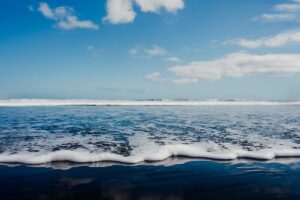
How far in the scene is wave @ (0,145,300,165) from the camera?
25.1 ft

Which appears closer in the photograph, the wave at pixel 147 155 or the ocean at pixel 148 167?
the ocean at pixel 148 167

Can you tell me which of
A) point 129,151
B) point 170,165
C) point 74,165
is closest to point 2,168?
point 74,165

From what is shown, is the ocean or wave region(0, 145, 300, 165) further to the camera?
wave region(0, 145, 300, 165)

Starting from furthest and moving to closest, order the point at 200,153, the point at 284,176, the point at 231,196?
1. the point at 200,153
2. the point at 284,176
3. the point at 231,196

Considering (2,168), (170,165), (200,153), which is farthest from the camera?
(200,153)

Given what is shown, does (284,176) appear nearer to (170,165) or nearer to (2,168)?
(170,165)

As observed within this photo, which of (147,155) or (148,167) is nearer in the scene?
(148,167)

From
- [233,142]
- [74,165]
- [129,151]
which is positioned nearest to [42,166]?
[74,165]

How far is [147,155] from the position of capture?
8.22 m

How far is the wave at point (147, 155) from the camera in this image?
7.66 meters

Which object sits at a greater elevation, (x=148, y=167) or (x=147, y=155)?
(x=147, y=155)

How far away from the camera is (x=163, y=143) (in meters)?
10.1

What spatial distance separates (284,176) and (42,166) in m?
5.53

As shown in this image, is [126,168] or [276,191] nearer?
[276,191]
